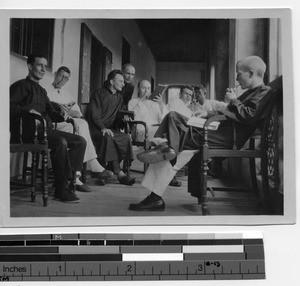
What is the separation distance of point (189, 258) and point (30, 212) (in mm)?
401

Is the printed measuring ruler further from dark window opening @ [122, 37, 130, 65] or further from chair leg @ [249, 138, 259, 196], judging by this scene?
dark window opening @ [122, 37, 130, 65]

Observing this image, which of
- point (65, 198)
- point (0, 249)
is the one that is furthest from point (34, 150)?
point (0, 249)

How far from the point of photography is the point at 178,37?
0.99 meters

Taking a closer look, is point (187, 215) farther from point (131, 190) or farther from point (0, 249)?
point (0, 249)

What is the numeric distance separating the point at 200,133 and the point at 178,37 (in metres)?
0.24

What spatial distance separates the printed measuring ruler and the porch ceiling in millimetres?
438

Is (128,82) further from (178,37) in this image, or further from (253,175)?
(253,175)

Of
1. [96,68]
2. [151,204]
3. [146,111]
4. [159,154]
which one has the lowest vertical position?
[151,204]

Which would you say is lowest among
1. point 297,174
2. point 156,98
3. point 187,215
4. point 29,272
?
point 29,272

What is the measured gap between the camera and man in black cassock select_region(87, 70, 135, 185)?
993 millimetres

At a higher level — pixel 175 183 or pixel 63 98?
pixel 63 98

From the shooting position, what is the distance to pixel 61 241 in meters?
0.98

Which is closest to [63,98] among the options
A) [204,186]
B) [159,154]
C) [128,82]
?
[128,82]

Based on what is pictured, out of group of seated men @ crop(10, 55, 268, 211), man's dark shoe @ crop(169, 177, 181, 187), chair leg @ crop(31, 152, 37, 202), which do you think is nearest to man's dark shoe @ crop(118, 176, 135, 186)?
group of seated men @ crop(10, 55, 268, 211)
